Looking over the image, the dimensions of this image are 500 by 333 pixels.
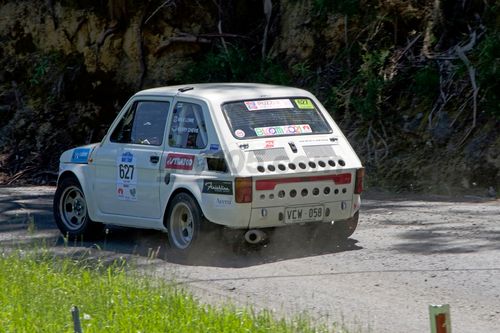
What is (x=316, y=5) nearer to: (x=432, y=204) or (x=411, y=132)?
(x=411, y=132)

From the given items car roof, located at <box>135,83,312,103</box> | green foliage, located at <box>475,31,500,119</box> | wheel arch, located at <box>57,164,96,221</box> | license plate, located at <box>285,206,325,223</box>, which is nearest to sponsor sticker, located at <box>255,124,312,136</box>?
car roof, located at <box>135,83,312,103</box>

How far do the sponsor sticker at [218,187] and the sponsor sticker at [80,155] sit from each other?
224 centimetres

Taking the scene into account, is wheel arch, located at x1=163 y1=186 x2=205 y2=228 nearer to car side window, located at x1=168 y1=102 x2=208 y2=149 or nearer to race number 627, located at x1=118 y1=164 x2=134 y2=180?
car side window, located at x1=168 y1=102 x2=208 y2=149

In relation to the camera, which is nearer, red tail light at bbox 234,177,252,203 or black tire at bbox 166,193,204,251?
red tail light at bbox 234,177,252,203

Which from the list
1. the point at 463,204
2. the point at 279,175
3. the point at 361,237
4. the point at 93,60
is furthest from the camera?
the point at 93,60

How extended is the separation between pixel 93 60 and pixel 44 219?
7.89 m

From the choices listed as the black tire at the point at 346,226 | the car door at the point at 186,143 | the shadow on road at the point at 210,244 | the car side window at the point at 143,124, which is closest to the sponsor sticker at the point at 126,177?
the car side window at the point at 143,124

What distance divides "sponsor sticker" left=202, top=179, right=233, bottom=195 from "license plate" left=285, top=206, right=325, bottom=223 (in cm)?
65

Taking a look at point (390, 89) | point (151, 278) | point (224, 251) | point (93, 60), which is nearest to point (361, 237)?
point (224, 251)

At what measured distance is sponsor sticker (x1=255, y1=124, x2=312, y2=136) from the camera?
36.5ft

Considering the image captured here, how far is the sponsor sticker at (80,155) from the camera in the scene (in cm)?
1256

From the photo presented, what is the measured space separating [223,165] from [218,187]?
225 millimetres

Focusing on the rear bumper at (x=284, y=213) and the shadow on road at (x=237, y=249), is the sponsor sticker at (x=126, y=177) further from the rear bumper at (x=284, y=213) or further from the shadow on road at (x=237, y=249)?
the rear bumper at (x=284, y=213)

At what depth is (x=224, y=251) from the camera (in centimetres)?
1123
